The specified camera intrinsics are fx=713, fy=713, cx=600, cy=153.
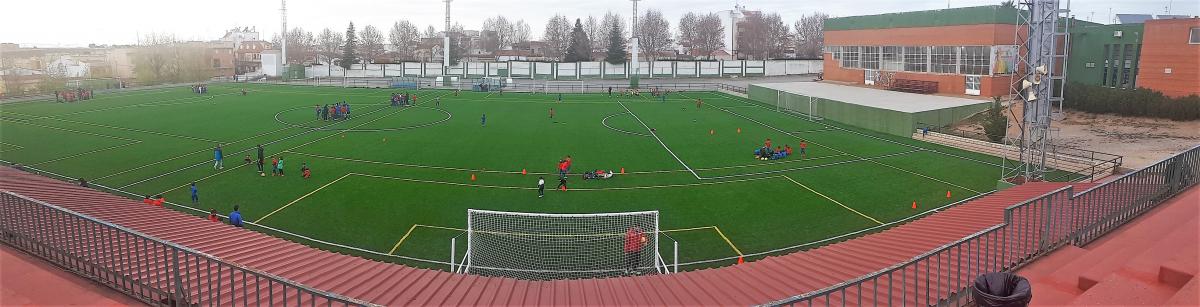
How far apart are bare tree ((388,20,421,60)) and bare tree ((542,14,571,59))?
2906 cm

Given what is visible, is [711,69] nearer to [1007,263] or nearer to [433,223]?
[433,223]

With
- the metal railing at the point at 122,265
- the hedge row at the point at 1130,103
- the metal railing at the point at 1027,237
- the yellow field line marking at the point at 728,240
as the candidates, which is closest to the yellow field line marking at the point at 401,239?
the metal railing at the point at 122,265

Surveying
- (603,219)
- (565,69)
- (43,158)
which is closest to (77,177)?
(43,158)

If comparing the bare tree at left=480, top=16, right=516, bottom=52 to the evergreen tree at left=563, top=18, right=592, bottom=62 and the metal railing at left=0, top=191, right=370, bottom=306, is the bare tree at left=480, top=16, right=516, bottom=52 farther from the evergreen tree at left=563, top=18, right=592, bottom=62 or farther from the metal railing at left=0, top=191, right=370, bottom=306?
the metal railing at left=0, top=191, right=370, bottom=306

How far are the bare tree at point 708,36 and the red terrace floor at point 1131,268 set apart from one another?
454 ft

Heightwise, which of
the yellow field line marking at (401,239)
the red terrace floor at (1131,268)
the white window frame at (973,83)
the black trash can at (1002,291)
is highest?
the white window frame at (973,83)

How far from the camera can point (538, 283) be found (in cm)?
1245

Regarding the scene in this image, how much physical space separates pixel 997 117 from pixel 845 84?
36.3m

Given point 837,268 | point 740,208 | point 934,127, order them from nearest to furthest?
point 837,268 → point 740,208 → point 934,127

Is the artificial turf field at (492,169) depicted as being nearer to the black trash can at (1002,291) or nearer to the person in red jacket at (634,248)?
the person in red jacket at (634,248)

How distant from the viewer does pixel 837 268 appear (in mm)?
13008

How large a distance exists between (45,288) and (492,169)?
70.9 ft

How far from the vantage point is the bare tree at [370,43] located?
15200 cm

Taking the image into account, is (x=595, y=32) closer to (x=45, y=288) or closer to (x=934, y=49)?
(x=934, y=49)
